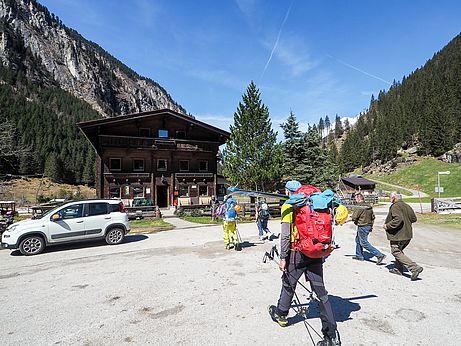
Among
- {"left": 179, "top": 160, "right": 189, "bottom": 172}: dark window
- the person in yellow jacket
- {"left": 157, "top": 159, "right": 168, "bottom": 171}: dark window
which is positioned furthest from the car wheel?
{"left": 179, "top": 160, "right": 189, "bottom": 172}: dark window

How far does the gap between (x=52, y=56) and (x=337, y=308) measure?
20056cm

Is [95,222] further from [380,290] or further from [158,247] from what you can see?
[380,290]

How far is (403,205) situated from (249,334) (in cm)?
494

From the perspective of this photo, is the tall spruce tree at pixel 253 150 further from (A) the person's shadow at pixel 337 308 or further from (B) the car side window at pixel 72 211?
(A) the person's shadow at pixel 337 308

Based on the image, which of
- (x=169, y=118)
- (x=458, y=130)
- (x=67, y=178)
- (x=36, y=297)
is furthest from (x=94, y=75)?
(x=36, y=297)

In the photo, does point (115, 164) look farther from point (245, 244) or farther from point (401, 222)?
point (401, 222)

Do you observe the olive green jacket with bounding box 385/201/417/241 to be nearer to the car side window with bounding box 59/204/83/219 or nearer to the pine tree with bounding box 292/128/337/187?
the car side window with bounding box 59/204/83/219

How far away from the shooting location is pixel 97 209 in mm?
11250

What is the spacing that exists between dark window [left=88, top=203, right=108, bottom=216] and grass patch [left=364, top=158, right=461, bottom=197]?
177 ft

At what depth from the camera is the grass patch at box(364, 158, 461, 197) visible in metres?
48.7

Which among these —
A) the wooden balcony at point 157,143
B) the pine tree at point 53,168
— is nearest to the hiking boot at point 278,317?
the wooden balcony at point 157,143

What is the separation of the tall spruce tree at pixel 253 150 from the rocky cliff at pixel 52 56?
154989 millimetres

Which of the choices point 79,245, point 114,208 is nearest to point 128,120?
point 114,208

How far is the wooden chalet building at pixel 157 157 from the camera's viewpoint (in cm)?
2906
